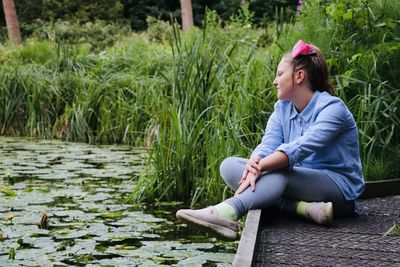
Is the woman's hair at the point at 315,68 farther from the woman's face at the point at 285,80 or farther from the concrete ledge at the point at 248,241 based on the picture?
the concrete ledge at the point at 248,241

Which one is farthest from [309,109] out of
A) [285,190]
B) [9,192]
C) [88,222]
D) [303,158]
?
[9,192]

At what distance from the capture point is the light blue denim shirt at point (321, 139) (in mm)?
4055

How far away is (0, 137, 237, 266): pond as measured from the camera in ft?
14.8

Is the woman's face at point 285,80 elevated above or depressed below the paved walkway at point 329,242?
above

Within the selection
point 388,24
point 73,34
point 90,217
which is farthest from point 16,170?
point 73,34

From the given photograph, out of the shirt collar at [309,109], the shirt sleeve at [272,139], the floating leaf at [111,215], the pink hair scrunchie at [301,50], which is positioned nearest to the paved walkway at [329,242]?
the shirt sleeve at [272,139]

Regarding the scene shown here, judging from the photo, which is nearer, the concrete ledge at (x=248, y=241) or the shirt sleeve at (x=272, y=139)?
the concrete ledge at (x=248, y=241)

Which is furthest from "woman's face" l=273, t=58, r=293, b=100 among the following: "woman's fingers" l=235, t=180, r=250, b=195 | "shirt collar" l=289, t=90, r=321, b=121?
"woman's fingers" l=235, t=180, r=250, b=195

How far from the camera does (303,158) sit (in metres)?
4.06

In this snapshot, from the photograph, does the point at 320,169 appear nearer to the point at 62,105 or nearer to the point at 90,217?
the point at 90,217

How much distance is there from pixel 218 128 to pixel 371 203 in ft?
5.24

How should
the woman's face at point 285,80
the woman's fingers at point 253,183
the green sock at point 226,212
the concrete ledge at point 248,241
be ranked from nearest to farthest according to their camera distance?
the concrete ledge at point 248,241
the green sock at point 226,212
the woman's fingers at point 253,183
the woman's face at point 285,80

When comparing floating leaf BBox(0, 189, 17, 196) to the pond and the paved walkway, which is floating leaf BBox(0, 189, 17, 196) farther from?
the paved walkway

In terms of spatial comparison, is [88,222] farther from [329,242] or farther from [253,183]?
[329,242]
